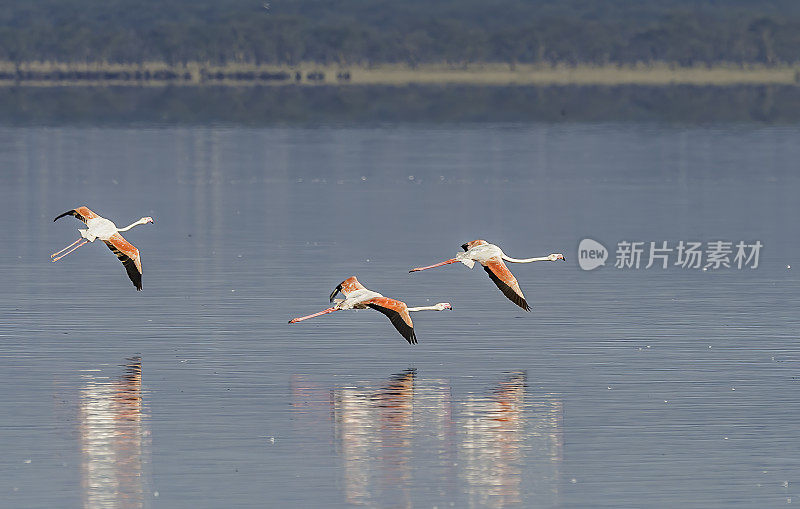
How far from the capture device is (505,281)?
23891mm

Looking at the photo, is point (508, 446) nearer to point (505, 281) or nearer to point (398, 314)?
point (398, 314)

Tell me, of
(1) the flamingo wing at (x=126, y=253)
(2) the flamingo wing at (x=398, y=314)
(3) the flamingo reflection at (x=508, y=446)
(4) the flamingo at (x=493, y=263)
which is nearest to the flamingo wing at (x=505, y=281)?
(4) the flamingo at (x=493, y=263)

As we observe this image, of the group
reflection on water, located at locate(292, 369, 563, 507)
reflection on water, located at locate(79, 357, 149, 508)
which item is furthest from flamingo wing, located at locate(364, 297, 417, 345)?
reflection on water, located at locate(79, 357, 149, 508)

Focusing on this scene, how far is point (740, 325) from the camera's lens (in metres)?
27.6

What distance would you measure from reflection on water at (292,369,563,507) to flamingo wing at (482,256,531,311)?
2.90 ft

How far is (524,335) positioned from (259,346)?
3.67 meters

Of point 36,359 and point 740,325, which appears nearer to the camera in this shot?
point 36,359

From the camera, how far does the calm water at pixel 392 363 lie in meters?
18.1

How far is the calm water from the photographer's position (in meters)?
18.1

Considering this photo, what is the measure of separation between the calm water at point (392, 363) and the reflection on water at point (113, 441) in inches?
1.8

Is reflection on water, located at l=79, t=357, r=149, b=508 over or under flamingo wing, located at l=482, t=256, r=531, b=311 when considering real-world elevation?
under

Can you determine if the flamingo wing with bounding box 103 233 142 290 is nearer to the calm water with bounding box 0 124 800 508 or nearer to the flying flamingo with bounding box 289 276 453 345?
the calm water with bounding box 0 124 800 508

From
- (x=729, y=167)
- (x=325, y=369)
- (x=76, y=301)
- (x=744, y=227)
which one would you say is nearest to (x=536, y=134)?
(x=729, y=167)

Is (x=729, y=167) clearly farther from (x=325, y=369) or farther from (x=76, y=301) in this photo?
(x=325, y=369)
